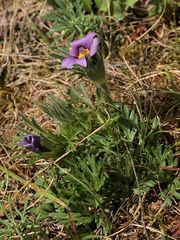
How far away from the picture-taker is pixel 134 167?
1995 millimetres

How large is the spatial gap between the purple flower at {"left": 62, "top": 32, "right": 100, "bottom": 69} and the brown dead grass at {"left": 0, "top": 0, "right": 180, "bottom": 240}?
0.32 meters

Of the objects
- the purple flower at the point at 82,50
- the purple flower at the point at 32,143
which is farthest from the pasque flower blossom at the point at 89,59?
the purple flower at the point at 32,143

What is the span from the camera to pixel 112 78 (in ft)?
8.13

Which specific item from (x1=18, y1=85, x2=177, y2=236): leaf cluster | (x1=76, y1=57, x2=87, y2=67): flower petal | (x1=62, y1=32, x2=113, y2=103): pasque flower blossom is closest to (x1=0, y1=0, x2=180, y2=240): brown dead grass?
(x1=18, y1=85, x2=177, y2=236): leaf cluster

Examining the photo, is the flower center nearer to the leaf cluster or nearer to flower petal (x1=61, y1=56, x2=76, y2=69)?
flower petal (x1=61, y1=56, x2=76, y2=69)

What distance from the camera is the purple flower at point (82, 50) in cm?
179

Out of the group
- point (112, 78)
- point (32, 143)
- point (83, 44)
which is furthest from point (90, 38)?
point (112, 78)

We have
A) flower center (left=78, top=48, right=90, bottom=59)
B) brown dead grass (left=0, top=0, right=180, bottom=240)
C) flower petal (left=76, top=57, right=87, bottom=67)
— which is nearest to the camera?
flower petal (left=76, top=57, right=87, bottom=67)

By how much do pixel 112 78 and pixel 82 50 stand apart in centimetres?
58

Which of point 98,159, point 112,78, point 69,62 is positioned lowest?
point 98,159

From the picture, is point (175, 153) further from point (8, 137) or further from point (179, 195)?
point (8, 137)

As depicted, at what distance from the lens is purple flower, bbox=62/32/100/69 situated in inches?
70.4

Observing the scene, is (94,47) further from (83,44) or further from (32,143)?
(32,143)

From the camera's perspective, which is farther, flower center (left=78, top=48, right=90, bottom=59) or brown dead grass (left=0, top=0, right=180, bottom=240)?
brown dead grass (left=0, top=0, right=180, bottom=240)
